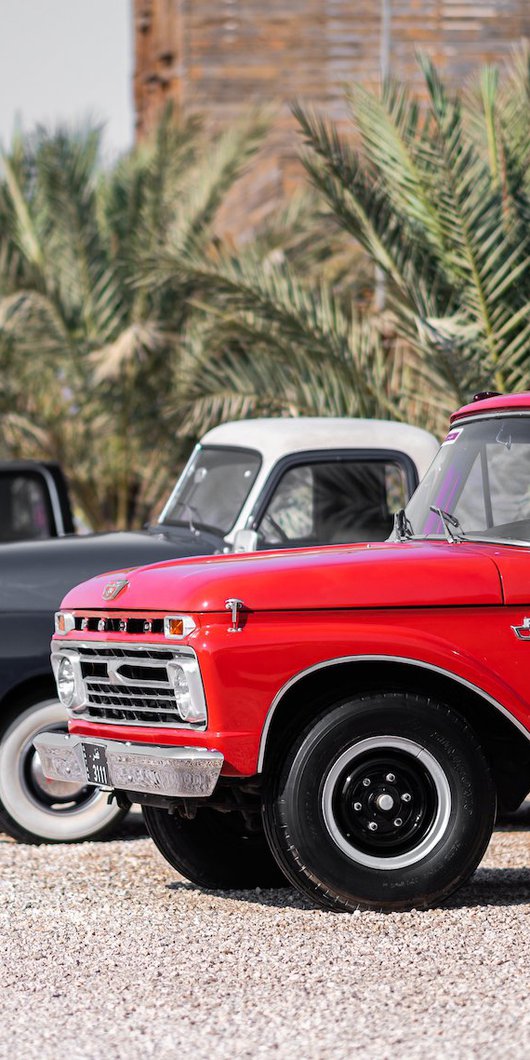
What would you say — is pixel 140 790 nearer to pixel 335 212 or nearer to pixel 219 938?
pixel 219 938

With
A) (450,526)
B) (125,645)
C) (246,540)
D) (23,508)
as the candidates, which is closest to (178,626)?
(125,645)

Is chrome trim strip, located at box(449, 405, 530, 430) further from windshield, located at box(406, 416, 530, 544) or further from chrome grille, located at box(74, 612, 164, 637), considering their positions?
chrome grille, located at box(74, 612, 164, 637)

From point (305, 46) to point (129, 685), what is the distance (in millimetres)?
23686

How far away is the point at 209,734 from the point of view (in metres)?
6.12

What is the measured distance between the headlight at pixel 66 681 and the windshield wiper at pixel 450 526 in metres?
1.62

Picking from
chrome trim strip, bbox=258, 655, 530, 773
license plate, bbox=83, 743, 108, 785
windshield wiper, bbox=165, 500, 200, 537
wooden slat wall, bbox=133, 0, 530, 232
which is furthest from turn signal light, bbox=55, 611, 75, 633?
wooden slat wall, bbox=133, 0, 530, 232

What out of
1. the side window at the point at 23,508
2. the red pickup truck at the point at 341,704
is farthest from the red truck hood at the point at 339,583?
the side window at the point at 23,508

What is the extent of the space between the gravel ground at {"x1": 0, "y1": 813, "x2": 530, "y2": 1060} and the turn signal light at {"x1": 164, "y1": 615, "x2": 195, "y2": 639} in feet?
3.52

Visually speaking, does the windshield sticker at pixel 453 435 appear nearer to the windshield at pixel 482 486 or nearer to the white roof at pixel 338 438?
the windshield at pixel 482 486

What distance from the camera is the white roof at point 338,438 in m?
9.25

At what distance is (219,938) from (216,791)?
57 centimetres

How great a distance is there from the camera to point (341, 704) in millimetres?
6230

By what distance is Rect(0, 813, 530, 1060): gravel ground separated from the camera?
4738 millimetres

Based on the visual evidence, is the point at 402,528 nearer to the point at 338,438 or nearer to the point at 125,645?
the point at 125,645
